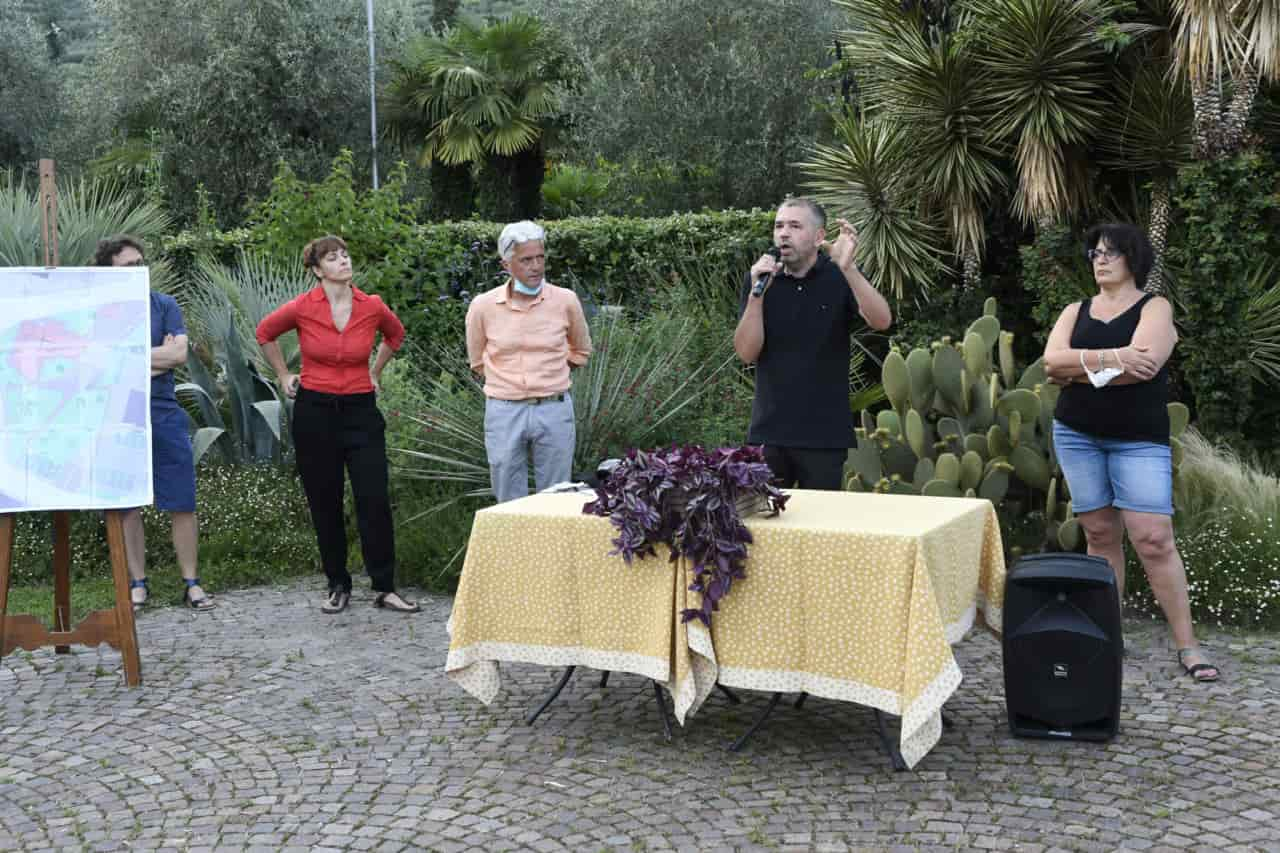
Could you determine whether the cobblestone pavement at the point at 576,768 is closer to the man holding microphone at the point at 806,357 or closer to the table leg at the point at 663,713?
the table leg at the point at 663,713

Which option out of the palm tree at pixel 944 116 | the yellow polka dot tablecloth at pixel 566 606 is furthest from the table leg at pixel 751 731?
the palm tree at pixel 944 116

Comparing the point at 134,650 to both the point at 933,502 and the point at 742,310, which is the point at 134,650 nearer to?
the point at 742,310

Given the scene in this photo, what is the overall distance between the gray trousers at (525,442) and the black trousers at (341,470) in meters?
0.67

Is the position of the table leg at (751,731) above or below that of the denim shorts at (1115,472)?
below

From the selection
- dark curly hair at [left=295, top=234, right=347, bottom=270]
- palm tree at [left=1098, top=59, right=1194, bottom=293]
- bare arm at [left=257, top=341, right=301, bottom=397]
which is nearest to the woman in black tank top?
dark curly hair at [left=295, top=234, right=347, bottom=270]

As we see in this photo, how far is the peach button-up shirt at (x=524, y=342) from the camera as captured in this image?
6.48 metres

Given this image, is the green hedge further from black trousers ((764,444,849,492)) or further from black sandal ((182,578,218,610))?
black trousers ((764,444,849,492))

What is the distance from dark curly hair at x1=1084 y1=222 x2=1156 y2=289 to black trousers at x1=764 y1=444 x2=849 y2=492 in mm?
1314

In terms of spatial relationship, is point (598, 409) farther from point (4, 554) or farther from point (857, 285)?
point (4, 554)

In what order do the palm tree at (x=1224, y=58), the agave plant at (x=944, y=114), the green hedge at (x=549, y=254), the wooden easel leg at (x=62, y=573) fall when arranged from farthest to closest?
the green hedge at (x=549, y=254)
the agave plant at (x=944, y=114)
the palm tree at (x=1224, y=58)
the wooden easel leg at (x=62, y=573)

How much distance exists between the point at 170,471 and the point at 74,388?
1.45 meters

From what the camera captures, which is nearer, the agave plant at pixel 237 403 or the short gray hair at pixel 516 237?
the short gray hair at pixel 516 237

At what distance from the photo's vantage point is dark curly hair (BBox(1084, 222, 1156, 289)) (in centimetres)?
520

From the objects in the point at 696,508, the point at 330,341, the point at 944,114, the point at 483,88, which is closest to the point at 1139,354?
the point at 696,508
